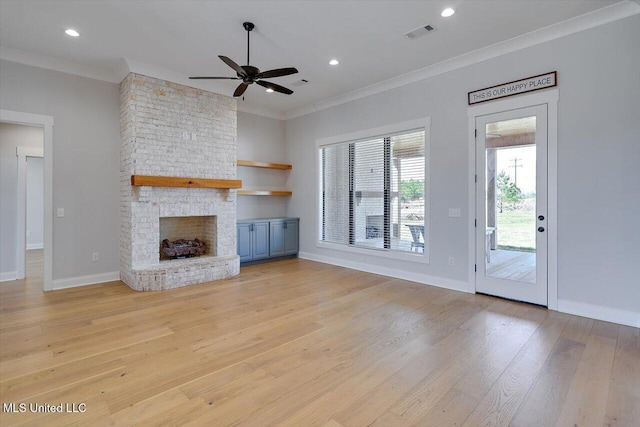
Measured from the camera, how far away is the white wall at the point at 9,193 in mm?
5121

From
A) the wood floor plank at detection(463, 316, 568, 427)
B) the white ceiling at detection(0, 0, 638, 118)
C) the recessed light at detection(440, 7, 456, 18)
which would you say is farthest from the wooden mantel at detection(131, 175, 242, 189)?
the wood floor plank at detection(463, 316, 568, 427)

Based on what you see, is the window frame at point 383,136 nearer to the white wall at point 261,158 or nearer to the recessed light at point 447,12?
the white wall at point 261,158

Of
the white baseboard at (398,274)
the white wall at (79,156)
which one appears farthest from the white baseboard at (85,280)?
the white baseboard at (398,274)

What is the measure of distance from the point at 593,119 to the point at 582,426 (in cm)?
314

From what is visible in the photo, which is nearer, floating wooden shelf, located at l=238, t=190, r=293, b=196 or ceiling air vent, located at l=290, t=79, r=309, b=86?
ceiling air vent, located at l=290, t=79, r=309, b=86

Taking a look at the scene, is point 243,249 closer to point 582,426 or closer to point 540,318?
point 540,318

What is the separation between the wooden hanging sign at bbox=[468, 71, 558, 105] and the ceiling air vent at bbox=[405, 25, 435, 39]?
1132mm

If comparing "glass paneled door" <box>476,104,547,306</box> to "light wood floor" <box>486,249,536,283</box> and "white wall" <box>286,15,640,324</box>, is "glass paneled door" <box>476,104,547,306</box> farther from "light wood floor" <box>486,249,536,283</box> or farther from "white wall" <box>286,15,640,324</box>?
"white wall" <box>286,15,640,324</box>

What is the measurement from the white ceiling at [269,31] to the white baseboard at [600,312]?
3.13 metres

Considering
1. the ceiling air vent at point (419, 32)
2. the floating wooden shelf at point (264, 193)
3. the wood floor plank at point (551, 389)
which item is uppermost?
the ceiling air vent at point (419, 32)

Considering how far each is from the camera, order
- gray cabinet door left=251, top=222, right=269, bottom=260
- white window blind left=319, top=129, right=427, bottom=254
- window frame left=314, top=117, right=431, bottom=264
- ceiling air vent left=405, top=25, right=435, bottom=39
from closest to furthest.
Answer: ceiling air vent left=405, top=25, right=435, bottom=39 < window frame left=314, top=117, right=431, bottom=264 < white window blind left=319, top=129, right=427, bottom=254 < gray cabinet door left=251, top=222, right=269, bottom=260

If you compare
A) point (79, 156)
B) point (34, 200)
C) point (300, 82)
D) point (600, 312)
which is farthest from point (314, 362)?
point (34, 200)

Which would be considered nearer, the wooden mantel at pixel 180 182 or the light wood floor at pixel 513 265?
the light wood floor at pixel 513 265

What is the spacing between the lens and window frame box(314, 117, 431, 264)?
16.1 feet
